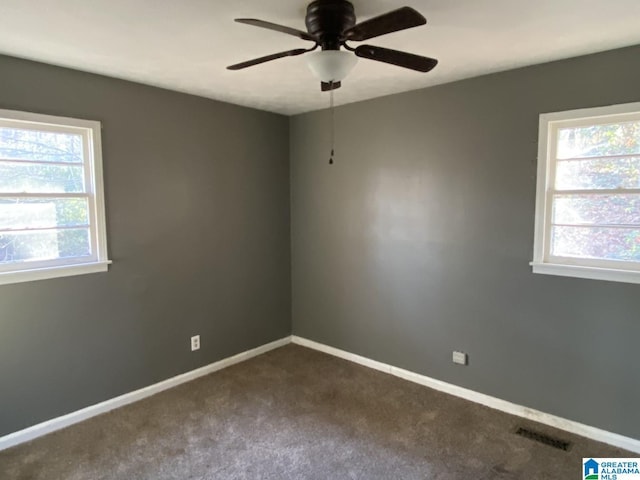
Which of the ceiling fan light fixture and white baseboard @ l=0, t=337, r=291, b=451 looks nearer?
the ceiling fan light fixture

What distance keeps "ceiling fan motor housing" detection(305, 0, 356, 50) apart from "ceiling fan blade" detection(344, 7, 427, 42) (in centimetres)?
5

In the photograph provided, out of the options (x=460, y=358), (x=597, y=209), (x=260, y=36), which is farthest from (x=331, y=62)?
(x=460, y=358)

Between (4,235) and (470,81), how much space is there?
10.9ft

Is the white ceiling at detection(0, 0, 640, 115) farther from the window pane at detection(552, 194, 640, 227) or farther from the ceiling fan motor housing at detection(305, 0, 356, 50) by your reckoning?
the window pane at detection(552, 194, 640, 227)

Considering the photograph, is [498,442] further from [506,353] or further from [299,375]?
[299,375]

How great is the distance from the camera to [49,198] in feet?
8.75

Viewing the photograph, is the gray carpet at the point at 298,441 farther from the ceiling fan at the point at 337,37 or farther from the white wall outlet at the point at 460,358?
the ceiling fan at the point at 337,37

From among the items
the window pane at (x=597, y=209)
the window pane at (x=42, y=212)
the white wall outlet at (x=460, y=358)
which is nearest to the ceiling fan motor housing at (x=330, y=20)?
the window pane at (x=597, y=209)

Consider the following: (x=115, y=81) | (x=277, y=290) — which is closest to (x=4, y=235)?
(x=115, y=81)

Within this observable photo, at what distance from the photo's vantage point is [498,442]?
8.32 ft

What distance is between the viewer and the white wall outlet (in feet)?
10.2

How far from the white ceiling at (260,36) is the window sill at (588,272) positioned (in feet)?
4.35

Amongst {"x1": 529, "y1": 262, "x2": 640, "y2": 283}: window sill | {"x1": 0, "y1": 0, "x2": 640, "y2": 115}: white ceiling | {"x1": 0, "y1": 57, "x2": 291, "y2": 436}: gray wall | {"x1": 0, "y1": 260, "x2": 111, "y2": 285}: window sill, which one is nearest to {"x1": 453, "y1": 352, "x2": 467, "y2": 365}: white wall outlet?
{"x1": 529, "y1": 262, "x2": 640, "y2": 283}: window sill

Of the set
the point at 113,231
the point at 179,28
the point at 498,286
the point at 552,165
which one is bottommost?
the point at 498,286
